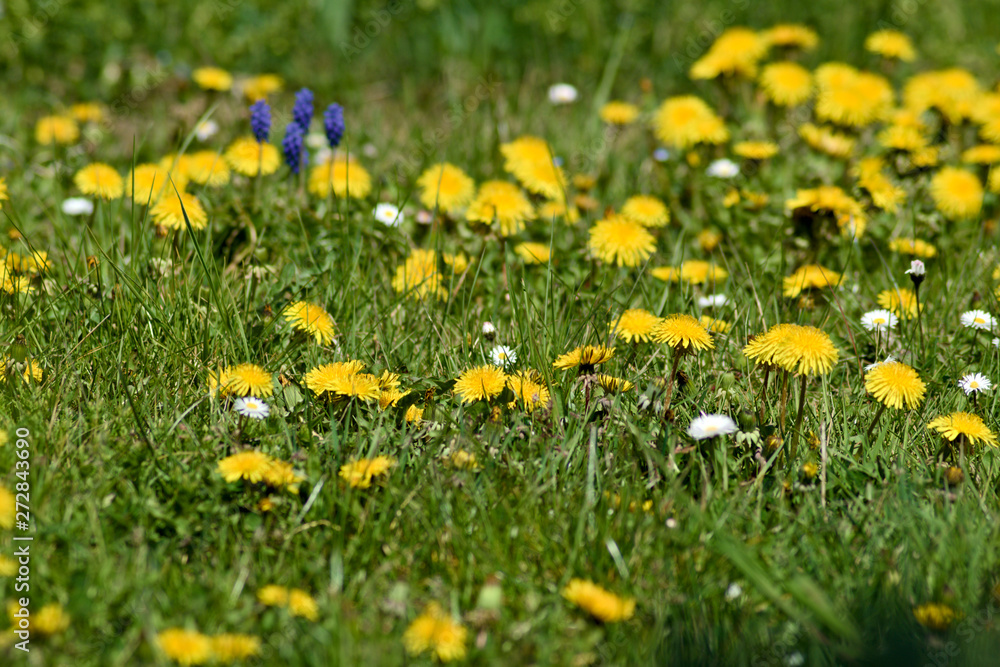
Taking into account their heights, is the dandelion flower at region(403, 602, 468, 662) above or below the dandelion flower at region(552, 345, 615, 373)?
→ below

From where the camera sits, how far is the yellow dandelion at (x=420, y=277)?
9.14 feet

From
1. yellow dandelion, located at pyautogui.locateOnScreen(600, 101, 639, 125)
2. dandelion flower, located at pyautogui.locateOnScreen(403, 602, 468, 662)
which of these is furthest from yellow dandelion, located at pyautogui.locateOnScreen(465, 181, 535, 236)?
dandelion flower, located at pyautogui.locateOnScreen(403, 602, 468, 662)

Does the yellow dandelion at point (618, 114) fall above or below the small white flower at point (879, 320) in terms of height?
above

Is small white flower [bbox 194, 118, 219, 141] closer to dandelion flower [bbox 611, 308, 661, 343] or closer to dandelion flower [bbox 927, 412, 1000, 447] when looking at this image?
dandelion flower [bbox 611, 308, 661, 343]

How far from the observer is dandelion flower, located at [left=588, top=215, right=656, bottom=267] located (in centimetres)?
288

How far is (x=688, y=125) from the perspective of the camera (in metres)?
A: 3.64

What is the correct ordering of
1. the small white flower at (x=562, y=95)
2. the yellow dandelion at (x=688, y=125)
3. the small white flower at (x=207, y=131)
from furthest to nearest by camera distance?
the small white flower at (x=562, y=95)
the small white flower at (x=207, y=131)
the yellow dandelion at (x=688, y=125)

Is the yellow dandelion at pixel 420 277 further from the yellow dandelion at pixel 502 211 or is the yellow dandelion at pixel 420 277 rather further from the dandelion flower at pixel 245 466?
the dandelion flower at pixel 245 466

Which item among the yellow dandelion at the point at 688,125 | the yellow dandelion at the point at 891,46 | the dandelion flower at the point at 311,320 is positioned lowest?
the dandelion flower at the point at 311,320

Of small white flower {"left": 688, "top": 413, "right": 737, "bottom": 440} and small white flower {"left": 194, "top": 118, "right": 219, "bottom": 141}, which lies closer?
small white flower {"left": 688, "top": 413, "right": 737, "bottom": 440}

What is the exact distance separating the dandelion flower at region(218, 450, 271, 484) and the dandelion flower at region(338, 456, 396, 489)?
165 millimetres

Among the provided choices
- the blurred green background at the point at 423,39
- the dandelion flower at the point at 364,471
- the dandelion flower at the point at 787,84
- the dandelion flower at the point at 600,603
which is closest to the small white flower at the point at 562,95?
the blurred green background at the point at 423,39

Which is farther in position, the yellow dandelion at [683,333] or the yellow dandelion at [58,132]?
the yellow dandelion at [58,132]

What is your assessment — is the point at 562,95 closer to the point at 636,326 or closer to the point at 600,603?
the point at 636,326
